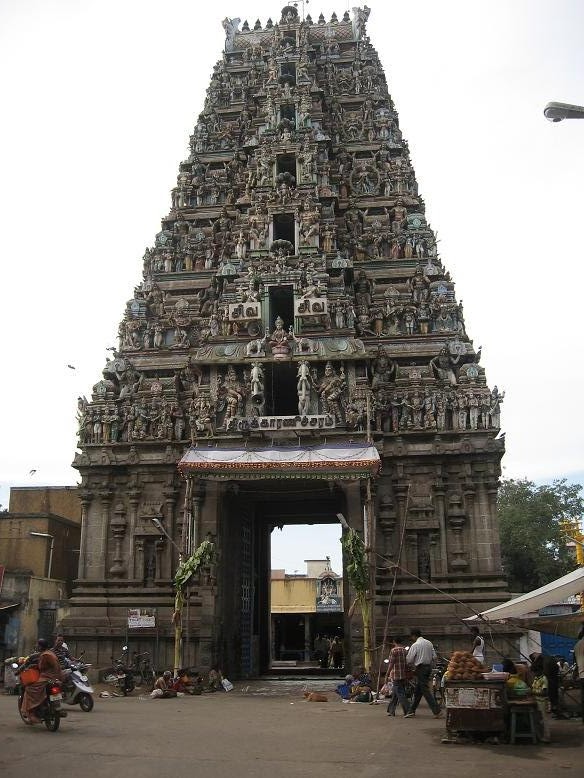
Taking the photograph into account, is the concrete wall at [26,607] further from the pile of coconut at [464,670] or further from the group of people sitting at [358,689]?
the pile of coconut at [464,670]

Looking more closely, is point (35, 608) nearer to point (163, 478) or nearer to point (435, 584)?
point (163, 478)

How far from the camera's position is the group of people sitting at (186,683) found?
791 inches

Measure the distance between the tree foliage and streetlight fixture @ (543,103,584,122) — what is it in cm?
3655

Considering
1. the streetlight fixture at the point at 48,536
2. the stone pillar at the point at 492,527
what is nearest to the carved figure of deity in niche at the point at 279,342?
the stone pillar at the point at 492,527

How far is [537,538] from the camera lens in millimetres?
44812

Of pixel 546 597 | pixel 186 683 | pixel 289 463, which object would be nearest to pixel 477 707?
pixel 546 597

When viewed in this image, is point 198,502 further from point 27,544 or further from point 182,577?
point 27,544

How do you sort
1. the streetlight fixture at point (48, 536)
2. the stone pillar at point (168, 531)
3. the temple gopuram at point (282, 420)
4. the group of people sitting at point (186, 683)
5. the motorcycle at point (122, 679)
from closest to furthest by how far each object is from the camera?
1. the group of people sitting at point (186, 683)
2. the motorcycle at point (122, 679)
3. the temple gopuram at point (282, 420)
4. the stone pillar at point (168, 531)
5. the streetlight fixture at point (48, 536)

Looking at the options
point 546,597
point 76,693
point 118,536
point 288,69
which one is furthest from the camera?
point 288,69

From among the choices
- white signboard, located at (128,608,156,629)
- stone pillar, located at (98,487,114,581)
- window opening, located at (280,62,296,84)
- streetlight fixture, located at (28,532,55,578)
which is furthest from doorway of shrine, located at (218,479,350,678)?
window opening, located at (280,62,296,84)

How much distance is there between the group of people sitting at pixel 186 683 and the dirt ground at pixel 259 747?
12.6 ft

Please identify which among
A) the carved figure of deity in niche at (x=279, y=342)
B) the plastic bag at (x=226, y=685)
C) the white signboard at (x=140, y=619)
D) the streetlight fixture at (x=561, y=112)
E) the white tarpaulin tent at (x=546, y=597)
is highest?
the carved figure of deity in niche at (x=279, y=342)

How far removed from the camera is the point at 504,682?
11.6m

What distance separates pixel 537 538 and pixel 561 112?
38450 millimetres
